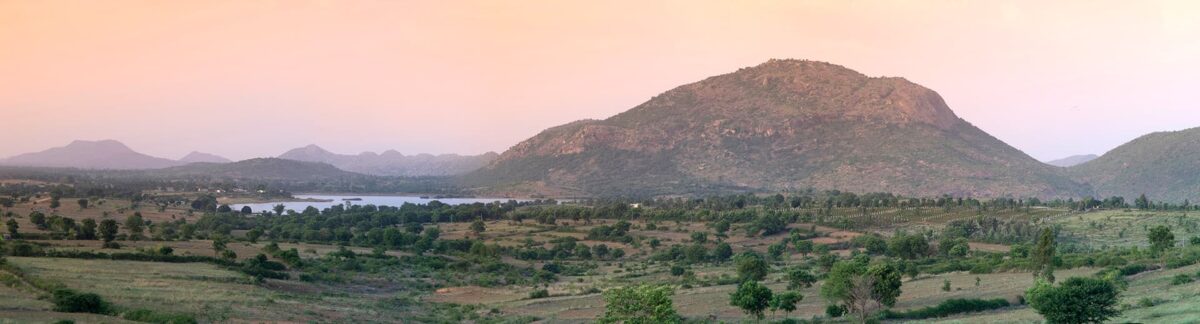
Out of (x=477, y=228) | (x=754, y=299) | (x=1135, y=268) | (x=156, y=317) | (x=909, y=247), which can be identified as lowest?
(x=909, y=247)

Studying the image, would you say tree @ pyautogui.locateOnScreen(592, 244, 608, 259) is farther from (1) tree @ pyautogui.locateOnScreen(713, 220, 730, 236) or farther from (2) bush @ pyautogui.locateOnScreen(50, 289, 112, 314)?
(2) bush @ pyautogui.locateOnScreen(50, 289, 112, 314)

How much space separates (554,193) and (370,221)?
67665 mm

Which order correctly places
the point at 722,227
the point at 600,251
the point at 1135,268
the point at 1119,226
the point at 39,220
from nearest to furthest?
the point at 1135,268 < the point at 39,220 < the point at 1119,226 < the point at 600,251 < the point at 722,227

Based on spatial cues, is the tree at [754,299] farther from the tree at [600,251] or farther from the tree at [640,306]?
the tree at [600,251]

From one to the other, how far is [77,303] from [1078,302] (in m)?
36.8

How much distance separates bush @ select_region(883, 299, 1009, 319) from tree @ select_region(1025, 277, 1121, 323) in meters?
9.00

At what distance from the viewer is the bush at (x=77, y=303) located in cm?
3158

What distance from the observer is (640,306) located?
30.4 m

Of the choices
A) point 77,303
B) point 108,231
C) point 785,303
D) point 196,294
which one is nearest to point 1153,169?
point 785,303

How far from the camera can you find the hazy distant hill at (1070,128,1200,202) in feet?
479

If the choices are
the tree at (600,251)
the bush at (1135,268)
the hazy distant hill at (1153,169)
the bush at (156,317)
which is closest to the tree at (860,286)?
the bush at (1135,268)

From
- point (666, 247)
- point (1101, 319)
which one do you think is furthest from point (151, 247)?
point (1101, 319)

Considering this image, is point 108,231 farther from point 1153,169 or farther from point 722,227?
point 1153,169

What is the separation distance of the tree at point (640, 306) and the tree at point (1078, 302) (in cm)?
1297
